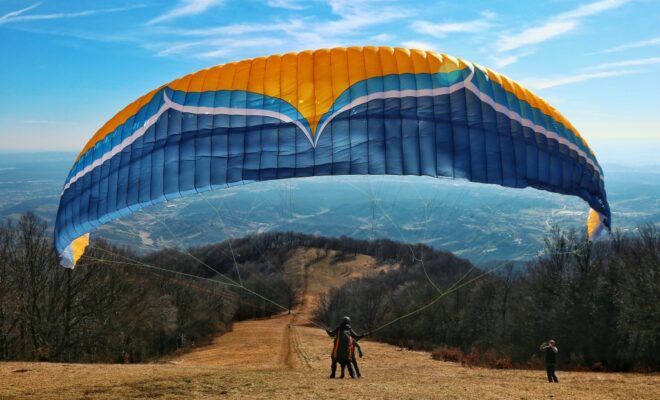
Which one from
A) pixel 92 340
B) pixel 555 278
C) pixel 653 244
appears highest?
pixel 653 244

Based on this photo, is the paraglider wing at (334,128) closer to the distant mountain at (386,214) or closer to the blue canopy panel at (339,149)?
the blue canopy panel at (339,149)

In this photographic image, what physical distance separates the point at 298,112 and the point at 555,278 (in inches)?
1290


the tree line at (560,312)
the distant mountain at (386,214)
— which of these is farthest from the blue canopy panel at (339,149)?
the tree line at (560,312)

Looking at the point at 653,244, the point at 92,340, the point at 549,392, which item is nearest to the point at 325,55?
the point at 549,392

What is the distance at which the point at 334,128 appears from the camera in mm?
9461

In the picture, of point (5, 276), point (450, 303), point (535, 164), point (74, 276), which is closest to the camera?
point (535, 164)

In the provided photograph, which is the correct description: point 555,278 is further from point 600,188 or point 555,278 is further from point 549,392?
point 600,188

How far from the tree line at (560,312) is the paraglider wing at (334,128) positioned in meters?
10.4

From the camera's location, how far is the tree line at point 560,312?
1104 inches

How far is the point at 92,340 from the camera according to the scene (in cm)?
3116

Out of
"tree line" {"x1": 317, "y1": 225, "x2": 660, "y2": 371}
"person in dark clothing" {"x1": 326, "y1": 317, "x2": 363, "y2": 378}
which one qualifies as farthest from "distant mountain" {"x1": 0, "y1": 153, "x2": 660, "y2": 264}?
"tree line" {"x1": 317, "y1": 225, "x2": 660, "y2": 371}

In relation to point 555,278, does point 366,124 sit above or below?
above

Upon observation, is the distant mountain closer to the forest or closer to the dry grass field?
the forest

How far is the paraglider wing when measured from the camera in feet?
31.1
